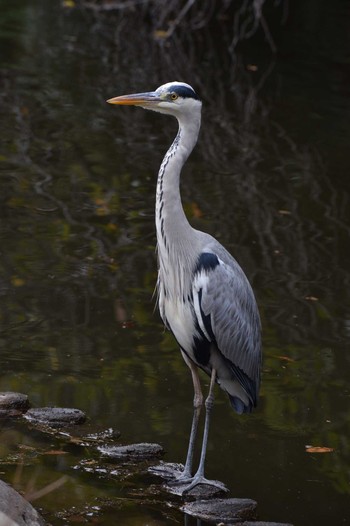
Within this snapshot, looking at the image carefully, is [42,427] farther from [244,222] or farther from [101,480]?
[244,222]

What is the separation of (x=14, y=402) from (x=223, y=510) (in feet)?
4.14

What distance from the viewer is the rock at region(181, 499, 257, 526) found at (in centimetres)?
459

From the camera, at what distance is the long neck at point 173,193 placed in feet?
15.8

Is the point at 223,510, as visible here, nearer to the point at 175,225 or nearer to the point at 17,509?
the point at 17,509

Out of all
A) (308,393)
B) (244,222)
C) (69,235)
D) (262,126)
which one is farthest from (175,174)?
(262,126)

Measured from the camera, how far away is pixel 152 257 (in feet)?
25.0

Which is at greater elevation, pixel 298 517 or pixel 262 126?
pixel 262 126

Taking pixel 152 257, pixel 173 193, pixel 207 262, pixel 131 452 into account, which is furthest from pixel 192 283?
pixel 152 257

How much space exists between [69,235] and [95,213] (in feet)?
1.91

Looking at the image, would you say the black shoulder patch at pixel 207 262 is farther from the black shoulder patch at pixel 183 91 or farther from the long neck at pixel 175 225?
the black shoulder patch at pixel 183 91

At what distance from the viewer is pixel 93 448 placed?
16.5ft

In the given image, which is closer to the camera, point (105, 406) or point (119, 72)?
point (105, 406)

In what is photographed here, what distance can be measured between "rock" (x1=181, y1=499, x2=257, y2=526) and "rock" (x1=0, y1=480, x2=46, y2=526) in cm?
84

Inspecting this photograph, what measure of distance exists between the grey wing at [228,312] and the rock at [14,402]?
106 centimetres
